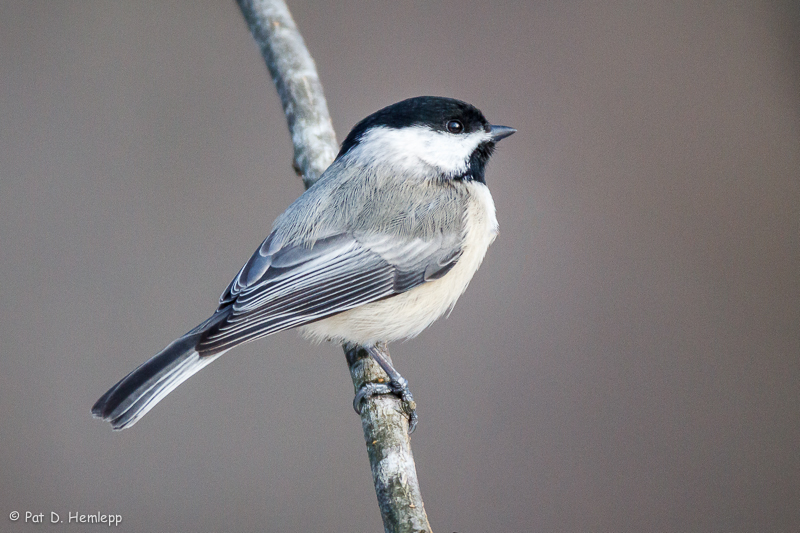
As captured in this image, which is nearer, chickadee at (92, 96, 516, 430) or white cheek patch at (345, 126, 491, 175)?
chickadee at (92, 96, 516, 430)

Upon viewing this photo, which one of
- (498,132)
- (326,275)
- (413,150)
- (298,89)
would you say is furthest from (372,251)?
(298,89)

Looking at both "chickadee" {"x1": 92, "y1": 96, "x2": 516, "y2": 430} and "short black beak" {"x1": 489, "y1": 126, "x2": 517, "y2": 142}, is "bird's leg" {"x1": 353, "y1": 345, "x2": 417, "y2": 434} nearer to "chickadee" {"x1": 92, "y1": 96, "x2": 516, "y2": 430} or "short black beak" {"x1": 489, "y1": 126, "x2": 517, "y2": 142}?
"chickadee" {"x1": 92, "y1": 96, "x2": 516, "y2": 430}

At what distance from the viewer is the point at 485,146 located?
4.63 feet

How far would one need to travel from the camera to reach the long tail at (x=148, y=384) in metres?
1.02

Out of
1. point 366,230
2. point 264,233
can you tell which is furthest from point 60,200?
point 366,230

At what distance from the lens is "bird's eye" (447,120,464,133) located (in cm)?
134

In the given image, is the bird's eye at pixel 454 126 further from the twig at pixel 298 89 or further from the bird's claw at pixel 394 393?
the bird's claw at pixel 394 393

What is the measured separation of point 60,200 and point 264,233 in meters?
0.57

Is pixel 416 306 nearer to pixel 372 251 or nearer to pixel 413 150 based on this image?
pixel 372 251

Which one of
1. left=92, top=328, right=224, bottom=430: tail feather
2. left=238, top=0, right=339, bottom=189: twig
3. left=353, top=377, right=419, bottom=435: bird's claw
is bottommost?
left=353, top=377, right=419, bottom=435: bird's claw

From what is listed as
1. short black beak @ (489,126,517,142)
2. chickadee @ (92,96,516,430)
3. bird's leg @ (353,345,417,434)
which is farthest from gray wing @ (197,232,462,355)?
short black beak @ (489,126,517,142)

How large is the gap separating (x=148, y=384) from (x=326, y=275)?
366 millimetres

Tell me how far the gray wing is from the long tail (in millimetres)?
81

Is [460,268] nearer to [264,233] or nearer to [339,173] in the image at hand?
[339,173]
